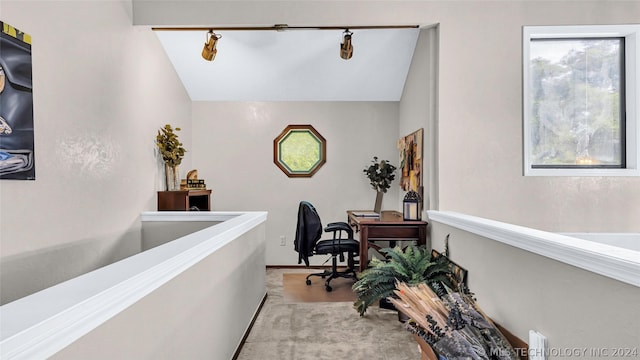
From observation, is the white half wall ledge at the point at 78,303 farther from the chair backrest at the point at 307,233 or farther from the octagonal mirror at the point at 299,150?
the octagonal mirror at the point at 299,150

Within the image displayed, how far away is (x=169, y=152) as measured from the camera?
3783mm

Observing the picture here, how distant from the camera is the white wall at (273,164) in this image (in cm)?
493

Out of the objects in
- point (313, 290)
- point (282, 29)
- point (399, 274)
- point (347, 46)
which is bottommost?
point (313, 290)

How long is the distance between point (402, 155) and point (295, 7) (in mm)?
2040

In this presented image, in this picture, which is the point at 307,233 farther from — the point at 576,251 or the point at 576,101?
the point at 576,251

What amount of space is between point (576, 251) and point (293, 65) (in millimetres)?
3515

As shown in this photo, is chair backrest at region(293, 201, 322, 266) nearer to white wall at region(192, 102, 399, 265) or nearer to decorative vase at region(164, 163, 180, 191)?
white wall at region(192, 102, 399, 265)

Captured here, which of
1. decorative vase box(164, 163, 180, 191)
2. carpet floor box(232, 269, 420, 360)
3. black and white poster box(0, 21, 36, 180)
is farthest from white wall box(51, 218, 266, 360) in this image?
decorative vase box(164, 163, 180, 191)

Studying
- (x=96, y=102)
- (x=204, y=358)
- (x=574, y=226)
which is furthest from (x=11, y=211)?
(x=574, y=226)

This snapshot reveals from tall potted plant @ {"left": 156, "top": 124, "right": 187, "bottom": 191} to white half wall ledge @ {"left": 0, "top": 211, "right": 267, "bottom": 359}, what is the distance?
8.12 ft

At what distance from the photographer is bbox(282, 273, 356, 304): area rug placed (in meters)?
3.67

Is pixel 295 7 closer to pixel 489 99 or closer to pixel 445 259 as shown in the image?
pixel 489 99

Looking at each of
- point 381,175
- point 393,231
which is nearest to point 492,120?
point 393,231

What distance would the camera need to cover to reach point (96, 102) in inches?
109
